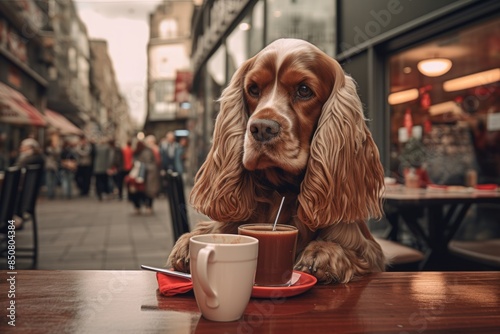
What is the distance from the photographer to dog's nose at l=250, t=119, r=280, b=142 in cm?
118

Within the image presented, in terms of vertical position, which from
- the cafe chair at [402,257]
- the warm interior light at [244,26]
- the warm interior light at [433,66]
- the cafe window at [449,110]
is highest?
the warm interior light at [244,26]

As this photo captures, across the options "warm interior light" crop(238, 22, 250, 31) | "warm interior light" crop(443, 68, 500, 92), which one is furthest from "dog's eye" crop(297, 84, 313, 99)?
"warm interior light" crop(238, 22, 250, 31)

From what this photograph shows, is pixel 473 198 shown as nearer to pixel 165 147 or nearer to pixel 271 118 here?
pixel 271 118

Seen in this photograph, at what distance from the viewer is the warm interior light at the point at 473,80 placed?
6.33 meters

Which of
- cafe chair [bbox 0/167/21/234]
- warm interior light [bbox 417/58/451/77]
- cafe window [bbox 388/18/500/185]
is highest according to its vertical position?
warm interior light [bbox 417/58/451/77]

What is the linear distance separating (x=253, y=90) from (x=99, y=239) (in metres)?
5.80

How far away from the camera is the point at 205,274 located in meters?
0.80

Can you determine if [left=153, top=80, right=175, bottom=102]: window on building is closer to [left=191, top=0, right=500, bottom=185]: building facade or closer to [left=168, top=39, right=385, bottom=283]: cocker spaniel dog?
[left=191, top=0, right=500, bottom=185]: building facade

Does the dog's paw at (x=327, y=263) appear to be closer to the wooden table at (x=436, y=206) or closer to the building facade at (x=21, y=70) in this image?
the wooden table at (x=436, y=206)

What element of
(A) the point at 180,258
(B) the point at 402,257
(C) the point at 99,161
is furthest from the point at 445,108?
(C) the point at 99,161

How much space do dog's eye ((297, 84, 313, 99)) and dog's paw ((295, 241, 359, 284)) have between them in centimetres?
40

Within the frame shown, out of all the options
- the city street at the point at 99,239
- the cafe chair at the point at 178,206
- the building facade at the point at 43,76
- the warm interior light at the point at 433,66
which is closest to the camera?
the cafe chair at the point at 178,206

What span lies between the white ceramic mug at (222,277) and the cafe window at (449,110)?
17.2 ft

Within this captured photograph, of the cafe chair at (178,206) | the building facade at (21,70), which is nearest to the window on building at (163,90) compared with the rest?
the building facade at (21,70)
